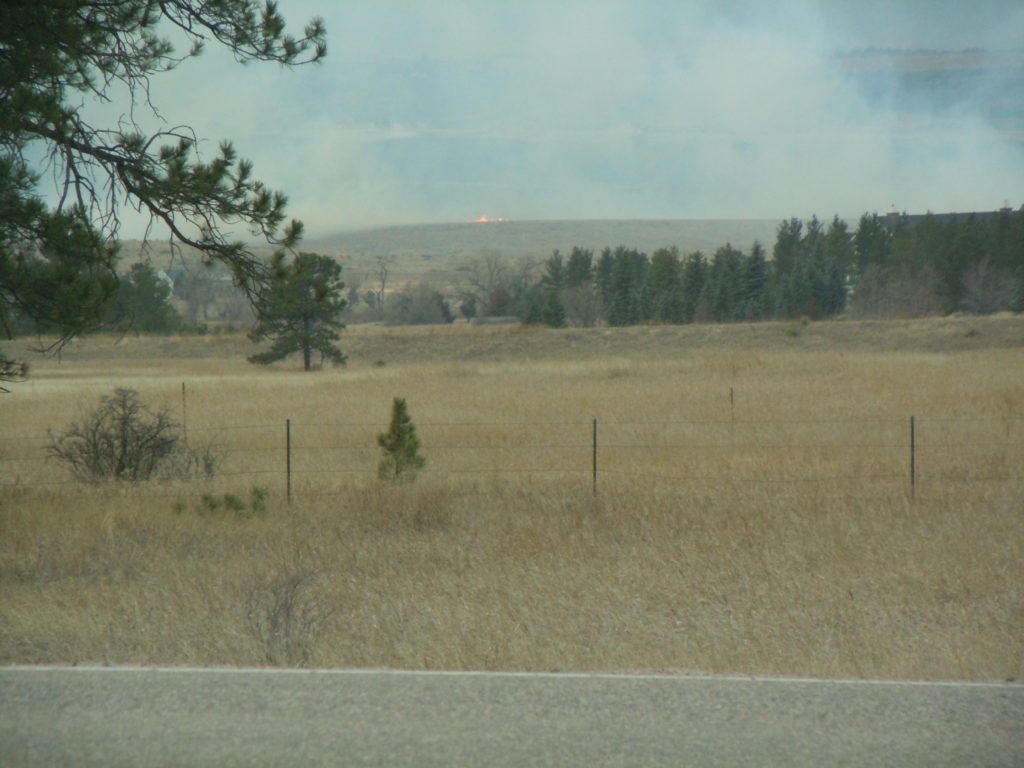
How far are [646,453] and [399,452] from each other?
222 inches

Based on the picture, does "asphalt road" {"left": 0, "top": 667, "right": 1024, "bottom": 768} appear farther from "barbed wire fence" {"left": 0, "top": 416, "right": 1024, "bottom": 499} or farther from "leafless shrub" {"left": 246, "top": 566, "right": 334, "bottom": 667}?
"barbed wire fence" {"left": 0, "top": 416, "right": 1024, "bottom": 499}

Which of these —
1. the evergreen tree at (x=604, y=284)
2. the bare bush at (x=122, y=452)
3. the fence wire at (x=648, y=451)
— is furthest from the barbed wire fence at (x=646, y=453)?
the evergreen tree at (x=604, y=284)

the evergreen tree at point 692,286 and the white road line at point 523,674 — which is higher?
the evergreen tree at point 692,286

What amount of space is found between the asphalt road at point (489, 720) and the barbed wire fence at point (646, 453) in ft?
27.8

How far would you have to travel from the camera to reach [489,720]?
4.70m

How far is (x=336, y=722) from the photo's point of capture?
468cm

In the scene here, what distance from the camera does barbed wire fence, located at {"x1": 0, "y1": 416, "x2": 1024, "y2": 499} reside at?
49.1 ft

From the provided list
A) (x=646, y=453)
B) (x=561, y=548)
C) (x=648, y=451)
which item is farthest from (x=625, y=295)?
(x=561, y=548)

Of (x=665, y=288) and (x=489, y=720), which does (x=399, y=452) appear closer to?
(x=489, y=720)

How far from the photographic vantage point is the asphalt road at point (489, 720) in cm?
431

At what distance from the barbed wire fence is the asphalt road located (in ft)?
27.8

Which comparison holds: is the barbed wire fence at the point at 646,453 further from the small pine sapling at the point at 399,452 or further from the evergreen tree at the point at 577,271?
the evergreen tree at the point at 577,271

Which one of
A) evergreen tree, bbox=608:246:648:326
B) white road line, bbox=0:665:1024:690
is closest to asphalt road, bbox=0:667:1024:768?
white road line, bbox=0:665:1024:690

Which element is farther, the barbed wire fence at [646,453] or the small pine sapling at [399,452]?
the barbed wire fence at [646,453]
